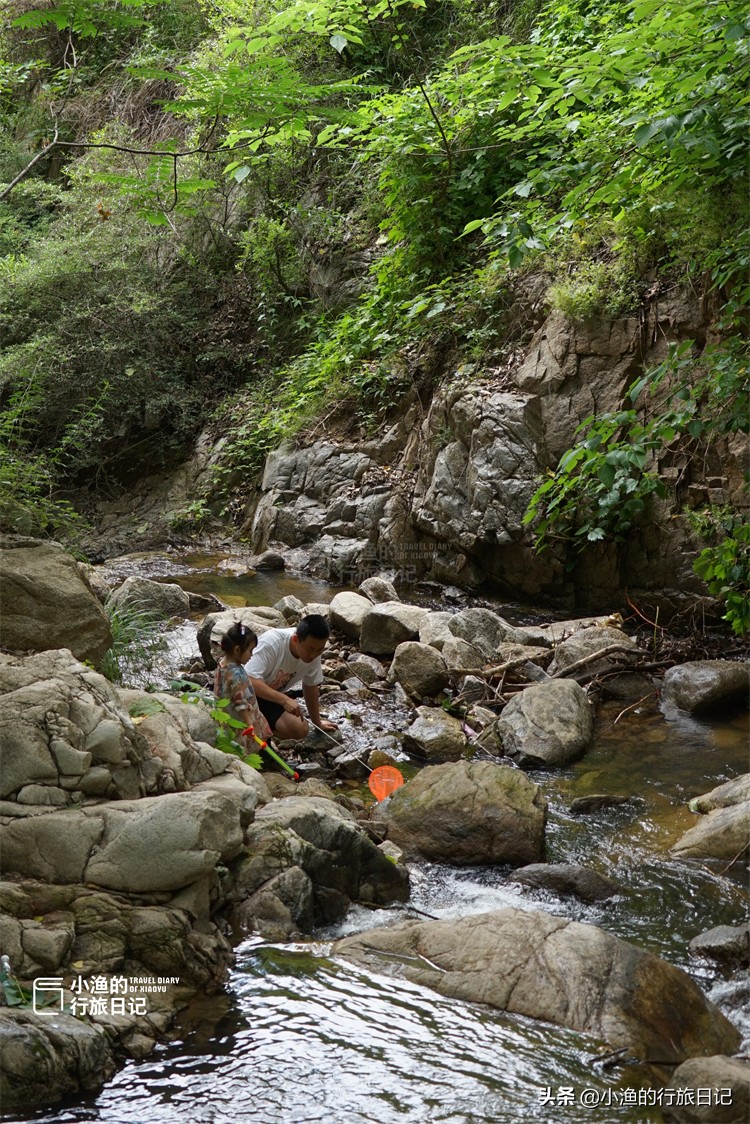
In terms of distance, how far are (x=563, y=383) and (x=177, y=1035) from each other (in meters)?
7.31

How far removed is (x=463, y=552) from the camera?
373 inches

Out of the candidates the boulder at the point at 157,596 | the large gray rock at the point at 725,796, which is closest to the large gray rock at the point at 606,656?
the large gray rock at the point at 725,796

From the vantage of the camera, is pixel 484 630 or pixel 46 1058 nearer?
pixel 46 1058

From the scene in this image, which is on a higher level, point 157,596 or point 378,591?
point 157,596

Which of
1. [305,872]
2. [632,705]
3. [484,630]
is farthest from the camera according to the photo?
[484,630]

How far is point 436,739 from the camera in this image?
19.9ft

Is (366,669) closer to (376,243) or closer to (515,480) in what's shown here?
(515,480)

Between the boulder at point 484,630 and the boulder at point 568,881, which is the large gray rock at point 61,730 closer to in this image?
the boulder at point 568,881

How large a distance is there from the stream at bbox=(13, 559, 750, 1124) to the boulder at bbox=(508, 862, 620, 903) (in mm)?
55

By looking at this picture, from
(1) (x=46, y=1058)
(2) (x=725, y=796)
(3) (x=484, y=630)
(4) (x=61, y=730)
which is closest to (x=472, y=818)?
(2) (x=725, y=796)

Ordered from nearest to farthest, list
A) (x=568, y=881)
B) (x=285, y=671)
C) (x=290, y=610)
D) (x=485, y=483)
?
(x=568, y=881)
(x=285, y=671)
(x=290, y=610)
(x=485, y=483)

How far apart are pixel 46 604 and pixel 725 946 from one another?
365 centimetres

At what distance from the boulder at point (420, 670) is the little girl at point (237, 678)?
176 centimetres

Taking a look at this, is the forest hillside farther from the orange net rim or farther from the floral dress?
the orange net rim
